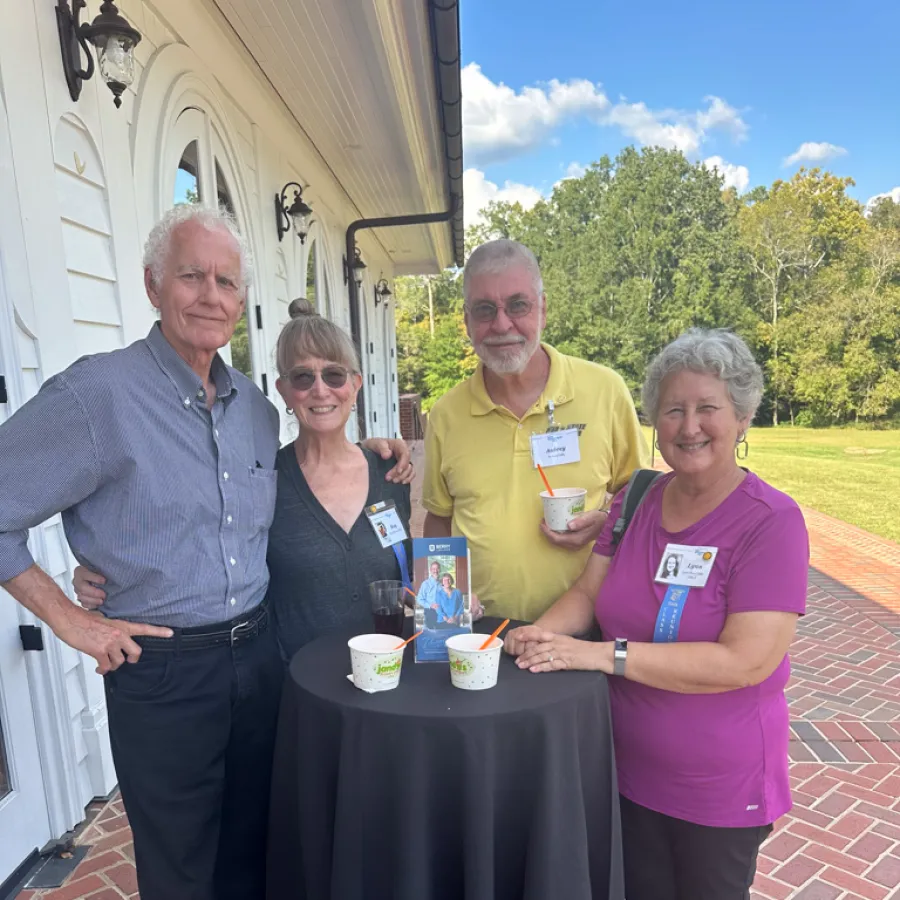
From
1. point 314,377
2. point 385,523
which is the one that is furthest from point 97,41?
point 385,523

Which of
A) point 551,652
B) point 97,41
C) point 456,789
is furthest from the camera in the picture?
point 97,41

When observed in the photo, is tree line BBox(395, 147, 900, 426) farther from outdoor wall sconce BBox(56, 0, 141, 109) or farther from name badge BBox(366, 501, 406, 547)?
name badge BBox(366, 501, 406, 547)

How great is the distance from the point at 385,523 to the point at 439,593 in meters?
0.41

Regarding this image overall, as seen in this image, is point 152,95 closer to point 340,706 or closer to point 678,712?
point 340,706

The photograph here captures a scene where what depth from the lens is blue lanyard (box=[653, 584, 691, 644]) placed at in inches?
58.6

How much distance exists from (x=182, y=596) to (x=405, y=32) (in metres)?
3.63

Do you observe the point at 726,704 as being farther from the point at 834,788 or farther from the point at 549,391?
the point at 834,788

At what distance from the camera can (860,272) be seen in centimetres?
2514

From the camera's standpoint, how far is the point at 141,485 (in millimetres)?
1429

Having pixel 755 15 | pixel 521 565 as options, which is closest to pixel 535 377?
pixel 521 565

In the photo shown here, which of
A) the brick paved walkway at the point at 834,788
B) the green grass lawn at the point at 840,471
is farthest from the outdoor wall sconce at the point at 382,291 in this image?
the brick paved walkway at the point at 834,788

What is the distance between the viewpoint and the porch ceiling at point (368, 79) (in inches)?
143

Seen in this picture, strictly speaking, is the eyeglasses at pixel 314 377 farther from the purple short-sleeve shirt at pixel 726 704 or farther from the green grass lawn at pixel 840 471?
the green grass lawn at pixel 840 471

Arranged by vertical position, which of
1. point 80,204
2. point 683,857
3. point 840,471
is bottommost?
point 840,471
